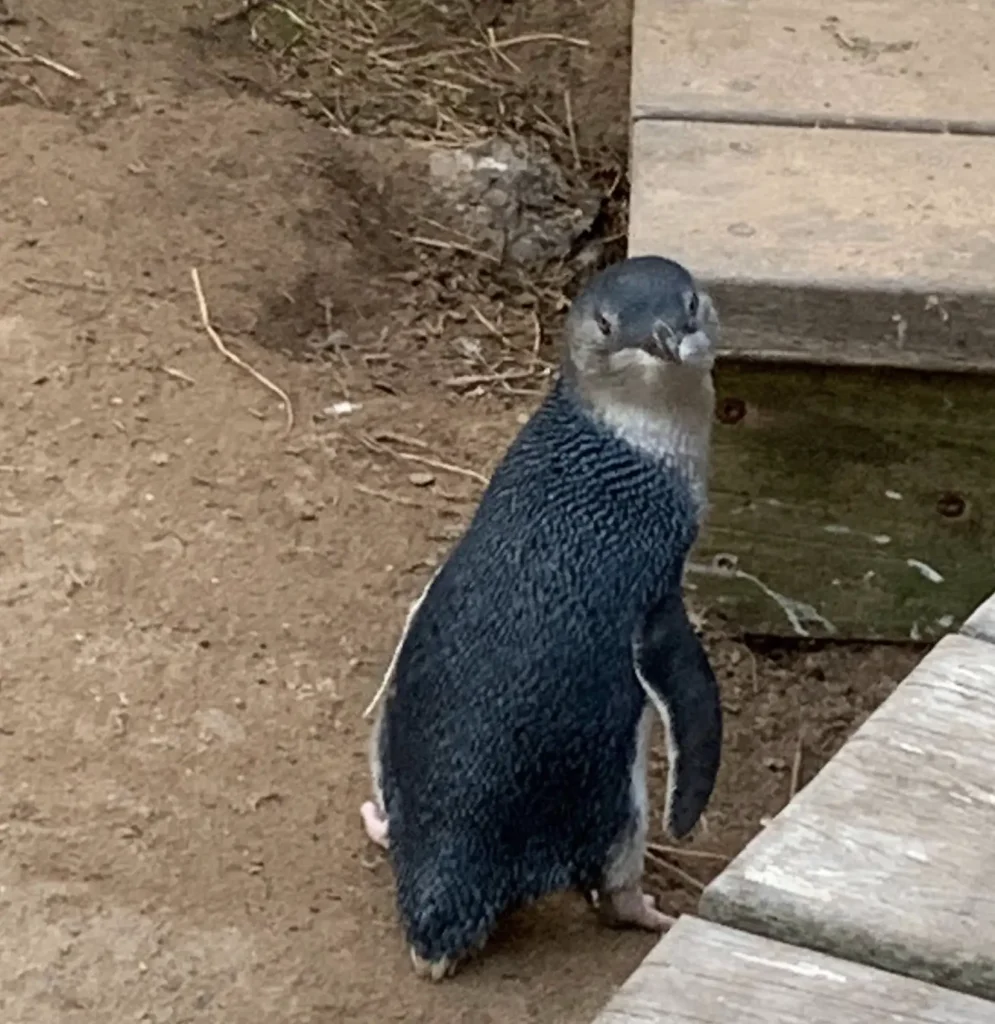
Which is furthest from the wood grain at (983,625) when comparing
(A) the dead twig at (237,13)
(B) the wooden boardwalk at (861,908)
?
(A) the dead twig at (237,13)

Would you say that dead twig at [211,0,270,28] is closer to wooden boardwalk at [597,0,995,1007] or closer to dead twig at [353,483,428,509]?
wooden boardwalk at [597,0,995,1007]

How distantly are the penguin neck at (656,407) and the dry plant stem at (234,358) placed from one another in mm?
834

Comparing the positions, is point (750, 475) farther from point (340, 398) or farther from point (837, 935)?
point (837, 935)

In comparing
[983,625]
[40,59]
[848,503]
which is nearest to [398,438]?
[848,503]

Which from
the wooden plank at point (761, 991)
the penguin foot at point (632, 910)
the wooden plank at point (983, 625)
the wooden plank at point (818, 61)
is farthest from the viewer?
the wooden plank at point (818, 61)

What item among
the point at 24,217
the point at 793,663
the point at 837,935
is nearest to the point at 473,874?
the point at 793,663

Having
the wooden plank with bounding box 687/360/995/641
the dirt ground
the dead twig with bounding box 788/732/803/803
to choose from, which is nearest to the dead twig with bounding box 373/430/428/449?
the dirt ground

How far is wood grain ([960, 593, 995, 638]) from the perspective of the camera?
125 cm

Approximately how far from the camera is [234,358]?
9.54 feet

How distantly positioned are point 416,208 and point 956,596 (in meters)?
1.28

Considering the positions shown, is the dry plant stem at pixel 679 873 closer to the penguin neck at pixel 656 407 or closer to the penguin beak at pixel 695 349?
the penguin neck at pixel 656 407

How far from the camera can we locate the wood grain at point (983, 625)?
1.25 m

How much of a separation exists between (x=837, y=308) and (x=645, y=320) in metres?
0.35

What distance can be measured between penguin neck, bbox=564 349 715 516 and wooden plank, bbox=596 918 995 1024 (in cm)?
104
